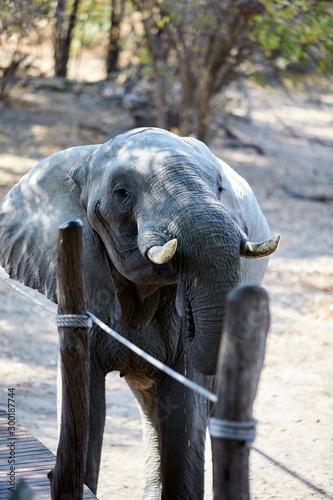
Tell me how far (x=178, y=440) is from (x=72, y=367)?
1106 mm

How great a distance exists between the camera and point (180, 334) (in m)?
3.76

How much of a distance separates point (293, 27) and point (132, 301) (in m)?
7.49

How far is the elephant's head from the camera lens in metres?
2.76

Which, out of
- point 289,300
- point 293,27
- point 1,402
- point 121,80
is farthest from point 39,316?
point 121,80

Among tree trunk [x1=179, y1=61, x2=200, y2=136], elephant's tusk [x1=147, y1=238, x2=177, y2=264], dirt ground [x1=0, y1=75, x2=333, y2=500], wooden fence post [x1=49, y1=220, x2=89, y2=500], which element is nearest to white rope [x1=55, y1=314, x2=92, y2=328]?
wooden fence post [x1=49, y1=220, x2=89, y2=500]

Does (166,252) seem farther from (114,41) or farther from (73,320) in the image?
(114,41)

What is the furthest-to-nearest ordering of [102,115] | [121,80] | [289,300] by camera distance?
[121,80], [102,115], [289,300]

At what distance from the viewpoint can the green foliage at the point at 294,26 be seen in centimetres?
961

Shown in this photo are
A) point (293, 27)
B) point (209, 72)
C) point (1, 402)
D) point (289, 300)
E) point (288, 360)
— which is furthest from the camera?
point (209, 72)

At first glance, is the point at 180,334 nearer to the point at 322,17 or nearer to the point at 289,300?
the point at 289,300

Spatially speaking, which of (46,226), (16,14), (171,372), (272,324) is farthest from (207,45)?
A: (171,372)

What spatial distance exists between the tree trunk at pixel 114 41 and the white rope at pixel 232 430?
45.0ft

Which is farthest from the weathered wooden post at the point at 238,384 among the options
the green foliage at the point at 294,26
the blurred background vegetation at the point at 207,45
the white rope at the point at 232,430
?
the green foliage at the point at 294,26

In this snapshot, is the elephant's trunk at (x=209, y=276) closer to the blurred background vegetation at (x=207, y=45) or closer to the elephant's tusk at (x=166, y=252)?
the elephant's tusk at (x=166, y=252)
